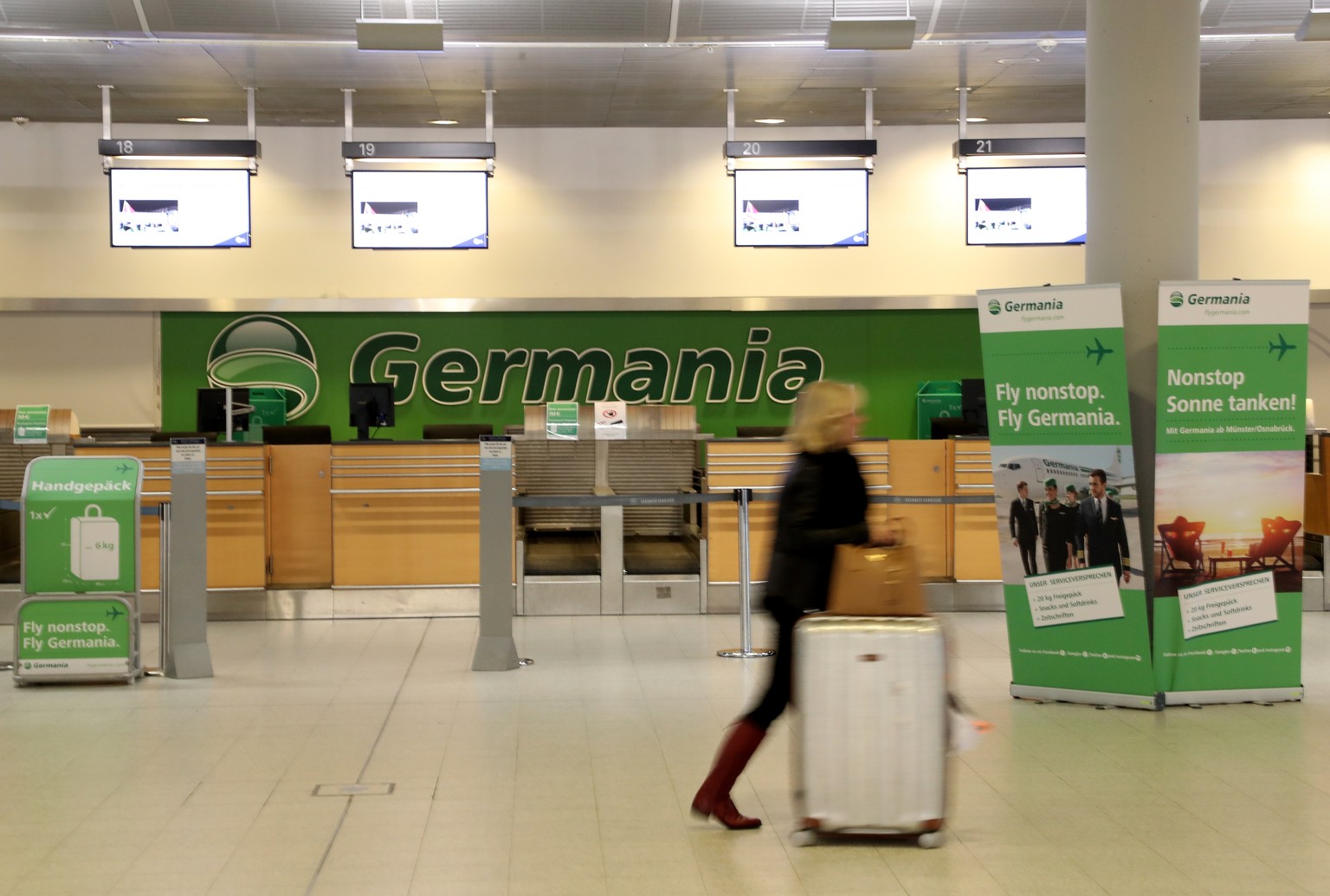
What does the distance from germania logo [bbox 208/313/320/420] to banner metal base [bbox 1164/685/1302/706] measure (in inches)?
320

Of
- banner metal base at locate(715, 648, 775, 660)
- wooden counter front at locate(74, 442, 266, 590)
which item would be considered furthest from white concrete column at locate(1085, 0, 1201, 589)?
wooden counter front at locate(74, 442, 266, 590)

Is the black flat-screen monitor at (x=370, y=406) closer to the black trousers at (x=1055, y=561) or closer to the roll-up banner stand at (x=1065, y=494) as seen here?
the roll-up banner stand at (x=1065, y=494)

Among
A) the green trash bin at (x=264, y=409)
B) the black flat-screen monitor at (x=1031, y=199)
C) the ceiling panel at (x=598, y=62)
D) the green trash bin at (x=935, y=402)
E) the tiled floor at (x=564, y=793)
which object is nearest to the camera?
the tiled floor at (x=564, y=793)

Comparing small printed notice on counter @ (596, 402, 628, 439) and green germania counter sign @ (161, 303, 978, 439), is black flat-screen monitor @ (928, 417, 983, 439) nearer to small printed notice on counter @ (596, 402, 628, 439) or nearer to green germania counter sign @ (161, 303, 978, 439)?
green germania counter sign @ (161, 303, 978, 439)

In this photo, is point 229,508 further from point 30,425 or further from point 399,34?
point 399,34

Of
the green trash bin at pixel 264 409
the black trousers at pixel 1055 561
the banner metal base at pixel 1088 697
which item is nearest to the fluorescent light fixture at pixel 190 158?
the green trash bin at pixel 264 409

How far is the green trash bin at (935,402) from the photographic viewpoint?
1145cm

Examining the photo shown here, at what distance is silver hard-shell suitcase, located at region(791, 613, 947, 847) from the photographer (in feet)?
11.9

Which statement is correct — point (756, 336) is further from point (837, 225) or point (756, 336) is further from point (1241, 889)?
point (1241, 889)

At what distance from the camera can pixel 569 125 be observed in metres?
11.4

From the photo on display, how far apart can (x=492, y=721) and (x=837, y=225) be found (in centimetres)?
604

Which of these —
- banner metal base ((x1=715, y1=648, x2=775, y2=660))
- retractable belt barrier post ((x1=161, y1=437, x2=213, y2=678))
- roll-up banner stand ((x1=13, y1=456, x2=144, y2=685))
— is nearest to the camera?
roll-up banner stand ((x1=13, y1=456, x2=144, y2=685))

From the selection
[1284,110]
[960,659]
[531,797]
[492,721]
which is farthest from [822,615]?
[1284,110]

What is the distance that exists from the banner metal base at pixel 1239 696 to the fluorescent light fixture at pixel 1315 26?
4258 millimetres
